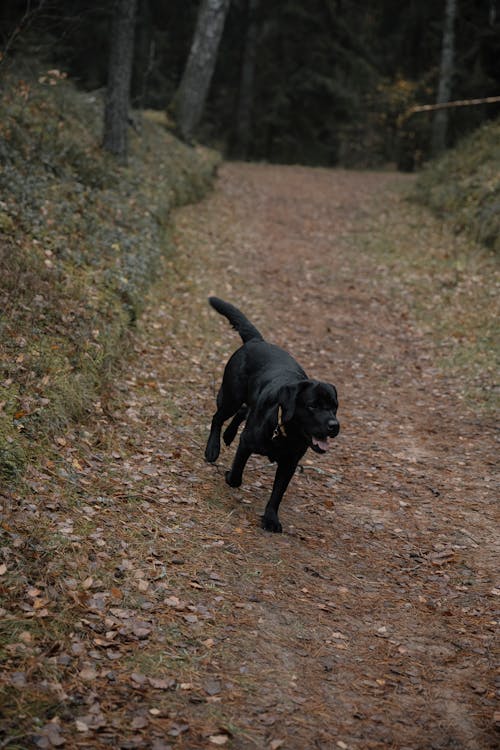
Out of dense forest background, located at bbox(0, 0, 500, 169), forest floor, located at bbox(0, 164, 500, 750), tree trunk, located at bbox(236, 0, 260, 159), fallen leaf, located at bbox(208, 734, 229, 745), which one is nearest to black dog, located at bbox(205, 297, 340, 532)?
forest floor, located at bbox(0, 164, 500, 750)

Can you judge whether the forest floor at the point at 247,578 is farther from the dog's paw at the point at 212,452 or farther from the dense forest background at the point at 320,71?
the dense forest background at the point at 320,71

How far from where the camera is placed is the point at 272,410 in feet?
19.4

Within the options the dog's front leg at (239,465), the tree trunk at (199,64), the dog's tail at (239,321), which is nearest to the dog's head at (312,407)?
the dog's front leg at (239,465)

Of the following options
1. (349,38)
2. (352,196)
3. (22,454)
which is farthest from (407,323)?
(349,38)

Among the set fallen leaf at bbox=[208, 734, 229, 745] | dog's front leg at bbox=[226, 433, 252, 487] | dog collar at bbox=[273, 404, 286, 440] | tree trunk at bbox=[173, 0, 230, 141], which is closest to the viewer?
fallen leaf at bbox=[208, 734, 229, 745]

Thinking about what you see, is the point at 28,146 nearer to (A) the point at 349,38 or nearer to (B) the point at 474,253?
(B) the point at 474,253

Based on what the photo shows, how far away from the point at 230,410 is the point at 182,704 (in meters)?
3.35

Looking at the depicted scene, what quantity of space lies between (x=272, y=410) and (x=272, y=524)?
1021mm

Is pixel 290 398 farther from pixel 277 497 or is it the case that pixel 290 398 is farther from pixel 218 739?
pixel 218 739

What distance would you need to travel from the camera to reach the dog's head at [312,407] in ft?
18.2

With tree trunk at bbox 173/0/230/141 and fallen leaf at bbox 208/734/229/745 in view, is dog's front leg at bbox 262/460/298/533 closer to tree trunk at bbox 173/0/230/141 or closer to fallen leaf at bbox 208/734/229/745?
fallen leaf at bbox 208/734/229/745

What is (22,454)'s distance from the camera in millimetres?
5648

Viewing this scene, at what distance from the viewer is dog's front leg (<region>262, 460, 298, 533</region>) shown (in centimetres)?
607

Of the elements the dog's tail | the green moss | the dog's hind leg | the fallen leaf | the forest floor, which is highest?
the green moss
